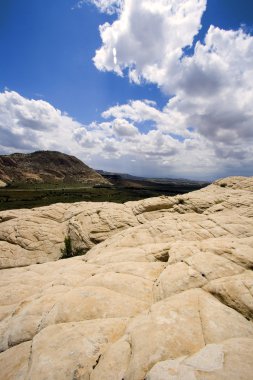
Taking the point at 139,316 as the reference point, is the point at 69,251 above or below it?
below

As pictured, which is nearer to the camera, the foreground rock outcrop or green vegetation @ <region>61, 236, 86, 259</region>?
the foreground rock outcrop

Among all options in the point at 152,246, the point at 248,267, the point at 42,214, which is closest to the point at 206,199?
the point at 152,246

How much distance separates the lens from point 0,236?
42.9 metres

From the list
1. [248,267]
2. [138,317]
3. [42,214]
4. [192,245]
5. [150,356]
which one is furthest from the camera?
[42,214]

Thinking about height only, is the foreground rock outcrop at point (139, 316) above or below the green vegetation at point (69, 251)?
above

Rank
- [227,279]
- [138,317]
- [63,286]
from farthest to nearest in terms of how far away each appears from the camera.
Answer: [63,286], [227,279], [138,317]

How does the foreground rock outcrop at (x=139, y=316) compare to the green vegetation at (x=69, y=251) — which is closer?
the foreground rock outcrop at (x=139, y=316)

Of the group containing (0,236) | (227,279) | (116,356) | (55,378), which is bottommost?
(0,236)

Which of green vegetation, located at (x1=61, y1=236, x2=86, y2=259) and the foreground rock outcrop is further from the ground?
the foreground rock outcrop

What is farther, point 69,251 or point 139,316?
point 69,251

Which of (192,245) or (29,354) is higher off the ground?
(192,245)

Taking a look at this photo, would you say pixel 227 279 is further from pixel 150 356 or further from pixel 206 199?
pixel 206 199

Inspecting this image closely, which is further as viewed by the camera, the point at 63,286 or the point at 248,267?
the point at 63,286

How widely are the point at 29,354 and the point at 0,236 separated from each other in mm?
34535
